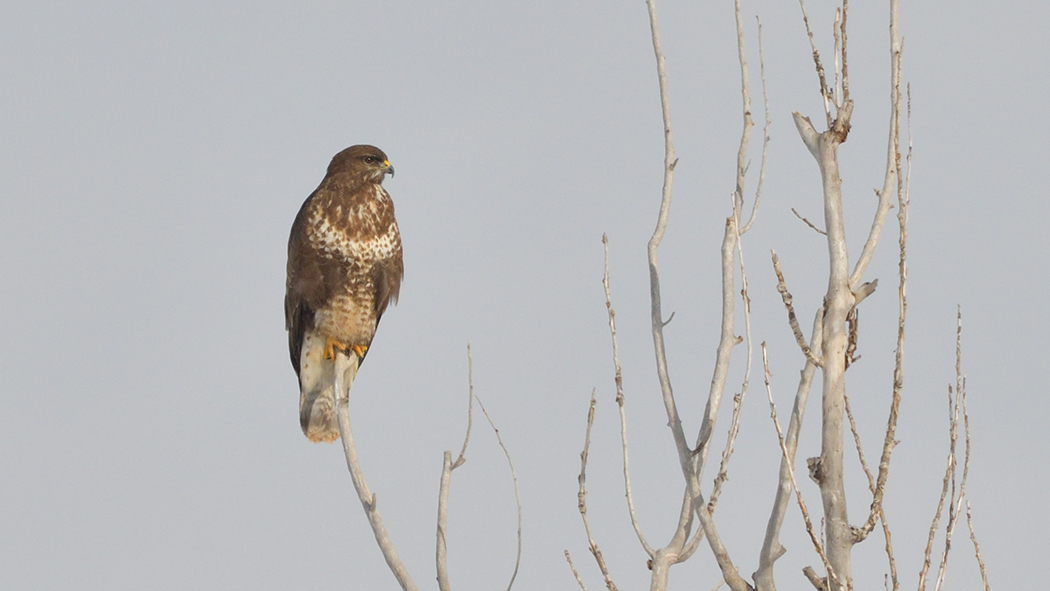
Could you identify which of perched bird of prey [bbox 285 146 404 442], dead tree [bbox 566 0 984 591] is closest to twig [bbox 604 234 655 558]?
dead tree [bbox 566 0 984 591]

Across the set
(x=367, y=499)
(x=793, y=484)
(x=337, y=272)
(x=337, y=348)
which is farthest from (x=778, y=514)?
(x=337, y=348)

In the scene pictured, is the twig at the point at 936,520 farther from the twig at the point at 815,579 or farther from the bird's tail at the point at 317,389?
the bird's tail at the point at 317,389

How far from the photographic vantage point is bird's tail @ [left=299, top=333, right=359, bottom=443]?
810cm

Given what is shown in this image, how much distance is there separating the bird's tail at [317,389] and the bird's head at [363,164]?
1082mm

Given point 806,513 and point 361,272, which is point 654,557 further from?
point 361,272

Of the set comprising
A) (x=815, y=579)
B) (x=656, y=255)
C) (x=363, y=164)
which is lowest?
(x=815, y=579)

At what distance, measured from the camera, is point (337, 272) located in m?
7.77

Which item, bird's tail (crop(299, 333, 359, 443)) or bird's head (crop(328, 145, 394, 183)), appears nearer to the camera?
bird's head (crop(328, 145, 394, 183))

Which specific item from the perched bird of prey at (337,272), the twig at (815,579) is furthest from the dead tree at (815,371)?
the perched bird of prey at (337,272)

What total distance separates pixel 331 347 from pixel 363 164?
3.89ft

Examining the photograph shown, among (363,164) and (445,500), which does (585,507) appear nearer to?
(445,500)

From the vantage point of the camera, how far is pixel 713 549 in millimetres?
3547

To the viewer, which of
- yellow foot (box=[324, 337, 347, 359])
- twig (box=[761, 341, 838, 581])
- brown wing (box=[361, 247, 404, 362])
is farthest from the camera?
yellow foot (box=[324, 337, 347, 359])

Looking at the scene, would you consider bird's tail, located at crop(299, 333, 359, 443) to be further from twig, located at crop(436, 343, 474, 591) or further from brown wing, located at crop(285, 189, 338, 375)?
twig, located at crop(436, 343, 474, 591)
